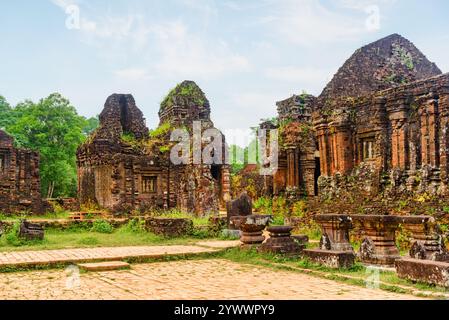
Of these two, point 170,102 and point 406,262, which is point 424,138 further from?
point 170,102

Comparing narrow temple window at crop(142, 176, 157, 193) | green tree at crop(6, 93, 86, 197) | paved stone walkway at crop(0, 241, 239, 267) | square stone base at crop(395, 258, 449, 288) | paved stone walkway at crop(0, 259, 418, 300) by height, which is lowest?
paved stone walkway at crop(0, 259, 418, 300)

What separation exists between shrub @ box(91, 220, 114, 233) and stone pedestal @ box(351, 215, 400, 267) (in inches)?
467

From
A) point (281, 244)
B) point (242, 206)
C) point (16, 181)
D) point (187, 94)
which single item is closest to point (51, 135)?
point (16, 181)

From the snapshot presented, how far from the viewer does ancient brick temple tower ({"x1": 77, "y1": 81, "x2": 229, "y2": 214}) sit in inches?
1034

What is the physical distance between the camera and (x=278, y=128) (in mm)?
24938

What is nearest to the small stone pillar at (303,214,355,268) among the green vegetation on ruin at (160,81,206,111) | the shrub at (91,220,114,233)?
the shrub at (91,220,114,233)

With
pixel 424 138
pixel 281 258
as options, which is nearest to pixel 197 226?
pixel 281 258

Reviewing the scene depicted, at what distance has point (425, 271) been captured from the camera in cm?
829

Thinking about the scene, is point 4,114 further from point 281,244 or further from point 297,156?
point 281,244

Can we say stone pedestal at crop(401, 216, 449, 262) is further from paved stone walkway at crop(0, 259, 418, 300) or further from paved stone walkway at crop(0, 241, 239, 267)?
paved stone walkway at crop(0, 241, 239, 267)

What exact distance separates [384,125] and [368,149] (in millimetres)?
1619

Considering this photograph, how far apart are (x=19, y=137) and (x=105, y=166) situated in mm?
15836

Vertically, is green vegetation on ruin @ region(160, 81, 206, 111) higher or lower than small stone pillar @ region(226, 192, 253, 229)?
higher
